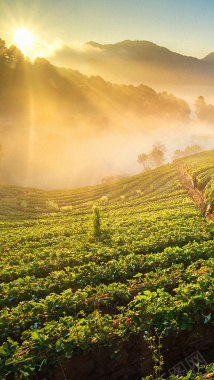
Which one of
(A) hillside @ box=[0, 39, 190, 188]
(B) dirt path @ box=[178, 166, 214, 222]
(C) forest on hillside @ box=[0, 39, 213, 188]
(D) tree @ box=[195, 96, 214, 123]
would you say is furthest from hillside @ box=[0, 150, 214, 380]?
(D) tree @ box=[195, 96, 214, 123]

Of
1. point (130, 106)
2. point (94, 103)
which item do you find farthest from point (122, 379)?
point (130, 106)

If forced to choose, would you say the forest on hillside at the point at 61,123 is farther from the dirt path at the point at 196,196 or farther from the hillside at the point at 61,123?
the dirt path at the point at 196,196

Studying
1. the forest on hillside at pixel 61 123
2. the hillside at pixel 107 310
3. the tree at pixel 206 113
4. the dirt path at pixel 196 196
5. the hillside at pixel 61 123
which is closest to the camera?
the hillside at pixel 107 310

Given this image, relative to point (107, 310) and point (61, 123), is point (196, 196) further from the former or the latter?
point (61, 123)

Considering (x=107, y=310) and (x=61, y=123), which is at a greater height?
(x=61, y=123)

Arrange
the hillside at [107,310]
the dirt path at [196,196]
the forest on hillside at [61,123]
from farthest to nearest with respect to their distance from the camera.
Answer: the forest on hillside at [61,123] → the dirt path at [196,196] → the hillside at [107,310]

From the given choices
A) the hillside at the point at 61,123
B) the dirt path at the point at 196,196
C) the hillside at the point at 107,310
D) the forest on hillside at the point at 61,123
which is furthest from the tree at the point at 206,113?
the hillside at the point at 107,310

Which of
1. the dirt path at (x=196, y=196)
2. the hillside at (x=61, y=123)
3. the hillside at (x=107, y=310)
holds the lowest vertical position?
the hillside at (x=107, y=310)

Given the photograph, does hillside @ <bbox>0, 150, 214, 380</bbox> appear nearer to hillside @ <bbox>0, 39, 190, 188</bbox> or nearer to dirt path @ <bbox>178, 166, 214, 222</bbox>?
dirt path @ <bbox>178, 166, 214, 222</bbox>

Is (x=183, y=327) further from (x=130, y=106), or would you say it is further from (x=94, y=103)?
(x=130, y=106)

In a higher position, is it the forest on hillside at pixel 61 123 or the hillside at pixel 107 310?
the forest on hillside at pixel 61 123

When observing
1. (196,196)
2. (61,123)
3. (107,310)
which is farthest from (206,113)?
(107,310)

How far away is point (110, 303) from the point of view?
944 centimetres

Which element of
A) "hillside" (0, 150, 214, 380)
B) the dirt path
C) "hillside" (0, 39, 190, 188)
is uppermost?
"hillside" (0, 39, 190, 188)
